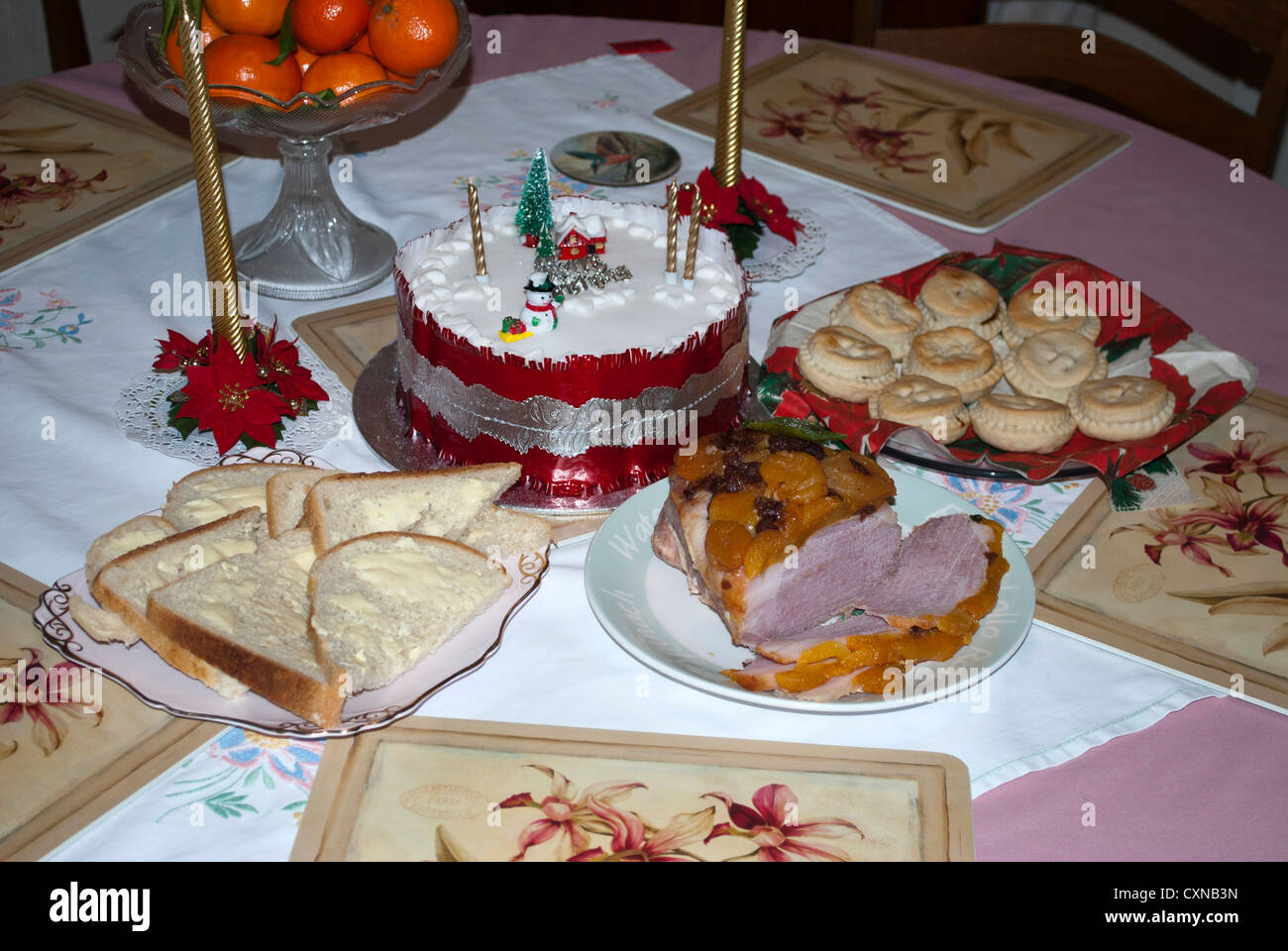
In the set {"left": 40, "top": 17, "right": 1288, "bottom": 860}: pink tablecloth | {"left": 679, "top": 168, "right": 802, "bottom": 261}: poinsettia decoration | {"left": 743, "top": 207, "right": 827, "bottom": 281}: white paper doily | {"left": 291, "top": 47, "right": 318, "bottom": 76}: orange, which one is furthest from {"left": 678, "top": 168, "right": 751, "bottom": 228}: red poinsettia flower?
{"left": 291, "top": 47, "right": 318, "bottom": 76}: orange

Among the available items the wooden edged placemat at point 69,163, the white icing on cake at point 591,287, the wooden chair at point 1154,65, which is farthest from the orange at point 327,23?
the wooden chair at point 1154,65

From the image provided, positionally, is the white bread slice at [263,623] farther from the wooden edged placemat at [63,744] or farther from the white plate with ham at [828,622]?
the white plate with ham at [828,622]

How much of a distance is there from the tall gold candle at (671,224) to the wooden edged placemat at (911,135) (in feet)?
3.37

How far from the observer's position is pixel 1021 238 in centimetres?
303

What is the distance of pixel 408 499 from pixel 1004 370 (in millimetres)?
1271

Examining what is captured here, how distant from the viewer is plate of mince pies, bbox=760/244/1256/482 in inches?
90.7

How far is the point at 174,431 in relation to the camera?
92.7 inches

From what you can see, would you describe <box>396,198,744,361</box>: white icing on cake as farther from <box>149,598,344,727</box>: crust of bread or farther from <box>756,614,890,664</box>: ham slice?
<box>149,598,344,727</box>: crust of bread

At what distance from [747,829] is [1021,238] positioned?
1.92m

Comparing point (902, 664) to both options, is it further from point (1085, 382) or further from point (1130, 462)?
point (1085, 382)

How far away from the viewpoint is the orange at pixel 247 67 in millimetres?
2439

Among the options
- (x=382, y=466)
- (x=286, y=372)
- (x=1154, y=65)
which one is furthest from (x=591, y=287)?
(x=1154, y=65)

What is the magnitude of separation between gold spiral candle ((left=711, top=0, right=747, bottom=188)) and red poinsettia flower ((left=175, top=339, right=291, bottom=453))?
1.21 meters

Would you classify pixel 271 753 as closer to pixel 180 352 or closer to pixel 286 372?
pixel 286 372
